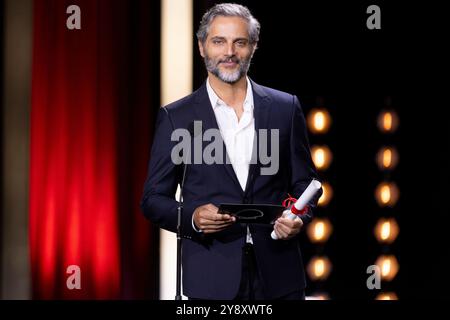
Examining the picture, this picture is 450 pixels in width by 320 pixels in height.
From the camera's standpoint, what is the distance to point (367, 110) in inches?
209

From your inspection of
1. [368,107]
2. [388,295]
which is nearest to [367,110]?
[368,107]

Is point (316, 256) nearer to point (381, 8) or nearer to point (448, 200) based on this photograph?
point (448, 200)

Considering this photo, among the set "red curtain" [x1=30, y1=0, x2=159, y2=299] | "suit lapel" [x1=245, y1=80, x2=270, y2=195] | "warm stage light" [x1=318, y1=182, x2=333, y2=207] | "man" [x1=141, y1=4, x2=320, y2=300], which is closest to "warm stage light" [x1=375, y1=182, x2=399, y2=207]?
"warm stage light" [x1=318, y1=182, x2=333, y2=207]

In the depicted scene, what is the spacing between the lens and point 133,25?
4.52 m

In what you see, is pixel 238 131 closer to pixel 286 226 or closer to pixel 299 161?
pixel 299 161

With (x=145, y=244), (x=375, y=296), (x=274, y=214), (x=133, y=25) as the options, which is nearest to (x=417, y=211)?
(x=375, y=296)

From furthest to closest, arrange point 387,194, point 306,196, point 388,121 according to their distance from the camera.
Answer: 1. point 387,194
2. point 388,121
3. point 306,196

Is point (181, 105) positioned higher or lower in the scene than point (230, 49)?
lower

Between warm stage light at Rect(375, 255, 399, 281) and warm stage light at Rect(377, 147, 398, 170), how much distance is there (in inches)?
24.0

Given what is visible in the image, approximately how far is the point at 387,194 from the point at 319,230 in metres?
0.51

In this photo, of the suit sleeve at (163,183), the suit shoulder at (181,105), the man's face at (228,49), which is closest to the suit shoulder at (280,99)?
the man's face at (228,49)

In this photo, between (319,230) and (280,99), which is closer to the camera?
(280,99)

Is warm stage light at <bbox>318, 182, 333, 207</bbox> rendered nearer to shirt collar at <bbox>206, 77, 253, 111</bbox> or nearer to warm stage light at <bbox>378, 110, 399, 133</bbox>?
warm stage light at <bbox>378, 110, 399, 133</bbox>

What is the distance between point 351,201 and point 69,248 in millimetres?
1958
